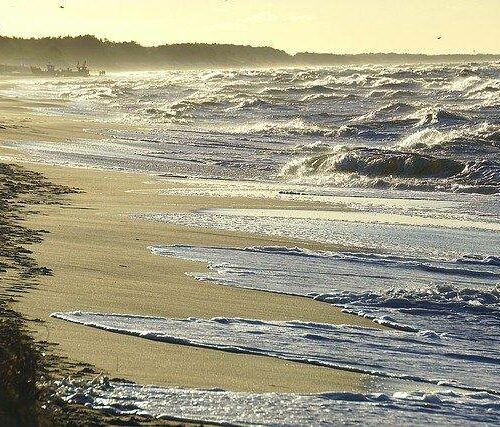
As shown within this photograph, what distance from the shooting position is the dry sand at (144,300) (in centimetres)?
497

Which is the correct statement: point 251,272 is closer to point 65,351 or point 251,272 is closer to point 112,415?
point 65,351

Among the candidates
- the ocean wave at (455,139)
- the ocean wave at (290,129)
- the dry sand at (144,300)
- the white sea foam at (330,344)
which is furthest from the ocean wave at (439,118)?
the white sea foam at (330,344)

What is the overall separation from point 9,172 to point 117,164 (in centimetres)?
515

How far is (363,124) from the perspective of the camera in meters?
34.8

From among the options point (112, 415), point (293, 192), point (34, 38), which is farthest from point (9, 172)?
point (34, 38)

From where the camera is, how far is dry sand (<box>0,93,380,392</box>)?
4.97m

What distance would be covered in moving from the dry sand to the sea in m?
0.17

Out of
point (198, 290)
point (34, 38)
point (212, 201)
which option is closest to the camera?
point (198, 290)

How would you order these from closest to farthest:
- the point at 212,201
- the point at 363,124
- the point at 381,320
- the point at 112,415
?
the point at 112,415 → the point at 381,320 → the point at 212,201 → the point at 363,124

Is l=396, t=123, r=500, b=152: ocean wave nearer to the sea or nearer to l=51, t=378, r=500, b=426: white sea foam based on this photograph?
the sea

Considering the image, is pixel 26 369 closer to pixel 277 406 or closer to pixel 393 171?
pixel 277 406

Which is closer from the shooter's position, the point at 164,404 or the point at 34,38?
the point at 164,404

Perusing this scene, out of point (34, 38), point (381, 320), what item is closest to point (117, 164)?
point (381, 320)

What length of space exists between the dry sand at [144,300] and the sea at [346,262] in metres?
0.17
